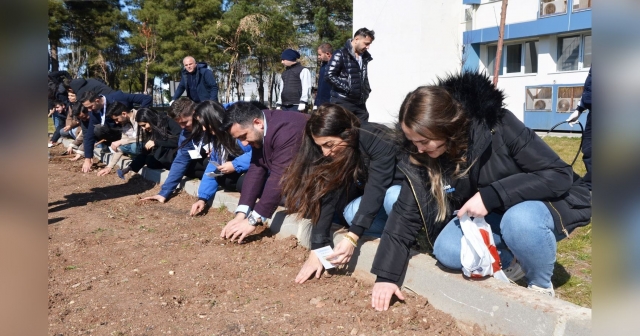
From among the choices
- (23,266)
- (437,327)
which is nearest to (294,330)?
(437,327)

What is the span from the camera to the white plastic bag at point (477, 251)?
2182 millimetres

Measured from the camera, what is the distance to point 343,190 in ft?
9.77

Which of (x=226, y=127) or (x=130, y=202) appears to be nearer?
(x=226, y=127)

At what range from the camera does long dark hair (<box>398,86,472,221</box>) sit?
2.09 meters

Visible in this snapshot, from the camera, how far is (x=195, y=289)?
2.74 meters

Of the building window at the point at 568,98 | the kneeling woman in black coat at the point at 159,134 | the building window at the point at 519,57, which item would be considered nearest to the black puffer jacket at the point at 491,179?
the kneeling woman in black coat at the point at 159,134

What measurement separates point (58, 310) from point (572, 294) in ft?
8.06

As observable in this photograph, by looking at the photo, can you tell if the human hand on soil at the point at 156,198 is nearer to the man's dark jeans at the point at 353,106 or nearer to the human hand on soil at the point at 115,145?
the human hand on soil at the point at 115,145

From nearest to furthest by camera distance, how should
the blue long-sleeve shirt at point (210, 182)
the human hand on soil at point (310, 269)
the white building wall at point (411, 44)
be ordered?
the human hand on soil at point (310, 269) < the blue long-sleeve shirt at point (210, 182) < the white building wall at point (411, 44)

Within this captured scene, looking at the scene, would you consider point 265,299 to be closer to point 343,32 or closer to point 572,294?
point 572,294

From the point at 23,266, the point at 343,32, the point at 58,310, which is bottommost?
the point at 58,310

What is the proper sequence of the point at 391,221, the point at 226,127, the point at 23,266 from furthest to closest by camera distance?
the point at 226,127 < the point at 391,221 < the point at 23,266

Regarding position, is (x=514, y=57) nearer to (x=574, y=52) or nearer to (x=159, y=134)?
(x=574, y=52)

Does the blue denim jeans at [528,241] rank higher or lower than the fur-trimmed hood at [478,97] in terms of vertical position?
lower
